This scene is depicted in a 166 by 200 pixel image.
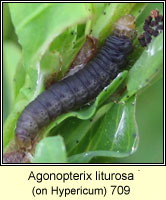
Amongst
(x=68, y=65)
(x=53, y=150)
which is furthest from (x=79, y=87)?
(x=53, y=150)

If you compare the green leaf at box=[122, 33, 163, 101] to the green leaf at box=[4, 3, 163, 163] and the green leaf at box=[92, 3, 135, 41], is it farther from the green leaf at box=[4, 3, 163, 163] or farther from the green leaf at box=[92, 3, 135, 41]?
the green leaf at box=[92, 3, 135, 41]

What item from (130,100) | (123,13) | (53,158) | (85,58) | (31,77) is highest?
(123,13)

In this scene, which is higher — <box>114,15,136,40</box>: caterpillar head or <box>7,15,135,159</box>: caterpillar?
<box>114,15,136,40</box>: caterpillar head

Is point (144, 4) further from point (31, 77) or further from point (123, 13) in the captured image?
point (31, 77)

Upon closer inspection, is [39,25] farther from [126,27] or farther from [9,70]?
[9,70]

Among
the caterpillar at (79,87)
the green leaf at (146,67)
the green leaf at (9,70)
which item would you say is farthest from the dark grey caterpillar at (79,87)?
the green leaf at (9,70)

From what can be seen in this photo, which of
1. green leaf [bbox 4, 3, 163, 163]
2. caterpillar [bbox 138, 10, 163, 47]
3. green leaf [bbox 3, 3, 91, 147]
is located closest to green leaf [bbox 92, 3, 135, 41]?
green leaf [bbox 4, 3, 163, 163]

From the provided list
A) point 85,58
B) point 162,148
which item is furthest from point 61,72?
point 162,148

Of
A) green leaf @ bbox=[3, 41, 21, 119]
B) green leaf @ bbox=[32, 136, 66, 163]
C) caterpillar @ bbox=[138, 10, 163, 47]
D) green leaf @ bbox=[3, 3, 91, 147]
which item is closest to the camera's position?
green leaf @ bbox=[32, 136, 66, 163]

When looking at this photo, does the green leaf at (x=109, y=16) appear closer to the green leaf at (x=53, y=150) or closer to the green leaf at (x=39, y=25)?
the green leaf at (x=39, y=25)
